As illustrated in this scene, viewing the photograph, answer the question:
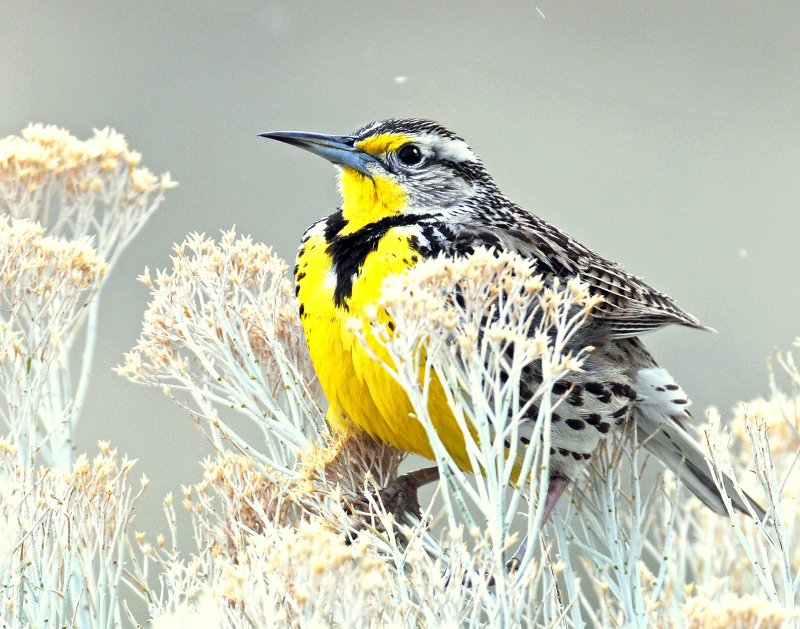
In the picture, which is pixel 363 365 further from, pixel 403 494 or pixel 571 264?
pixel 571 264

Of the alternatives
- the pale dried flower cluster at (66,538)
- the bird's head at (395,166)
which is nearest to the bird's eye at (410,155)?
the bird's head at (395,166)

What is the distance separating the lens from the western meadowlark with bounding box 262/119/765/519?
1.46 m

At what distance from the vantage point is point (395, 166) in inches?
65.4

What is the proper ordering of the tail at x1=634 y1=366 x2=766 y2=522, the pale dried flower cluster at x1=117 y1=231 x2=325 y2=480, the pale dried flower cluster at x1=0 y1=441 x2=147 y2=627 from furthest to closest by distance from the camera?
the tail at x1=634 y1=366 x2=766 y2=522
the pale dried flower cluster at x1=117 y1=231 x2=325 y2=480
the pale dried flower cluster at x1=0 y1=441 x2=147 y2=627

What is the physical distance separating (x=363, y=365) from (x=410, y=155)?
1.26 ft

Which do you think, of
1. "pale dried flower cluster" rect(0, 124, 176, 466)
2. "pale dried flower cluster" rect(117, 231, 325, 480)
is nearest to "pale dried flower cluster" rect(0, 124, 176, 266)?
"pale dried flower cluster" rect(0, 124, 176, 466)

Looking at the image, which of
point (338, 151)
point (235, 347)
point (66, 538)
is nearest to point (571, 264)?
point (338, 151)

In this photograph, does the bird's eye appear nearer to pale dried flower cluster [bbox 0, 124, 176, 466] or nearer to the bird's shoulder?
the bird's shoulder

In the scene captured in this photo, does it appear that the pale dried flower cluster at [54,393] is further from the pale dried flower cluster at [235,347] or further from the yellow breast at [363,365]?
the yellow breast at [363,365]

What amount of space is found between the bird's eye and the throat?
0.05m

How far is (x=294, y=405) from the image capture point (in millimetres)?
1523

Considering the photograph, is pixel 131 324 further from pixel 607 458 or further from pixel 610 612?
pixel 610 612

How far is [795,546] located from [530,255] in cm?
55

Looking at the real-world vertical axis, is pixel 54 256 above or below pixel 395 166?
below
